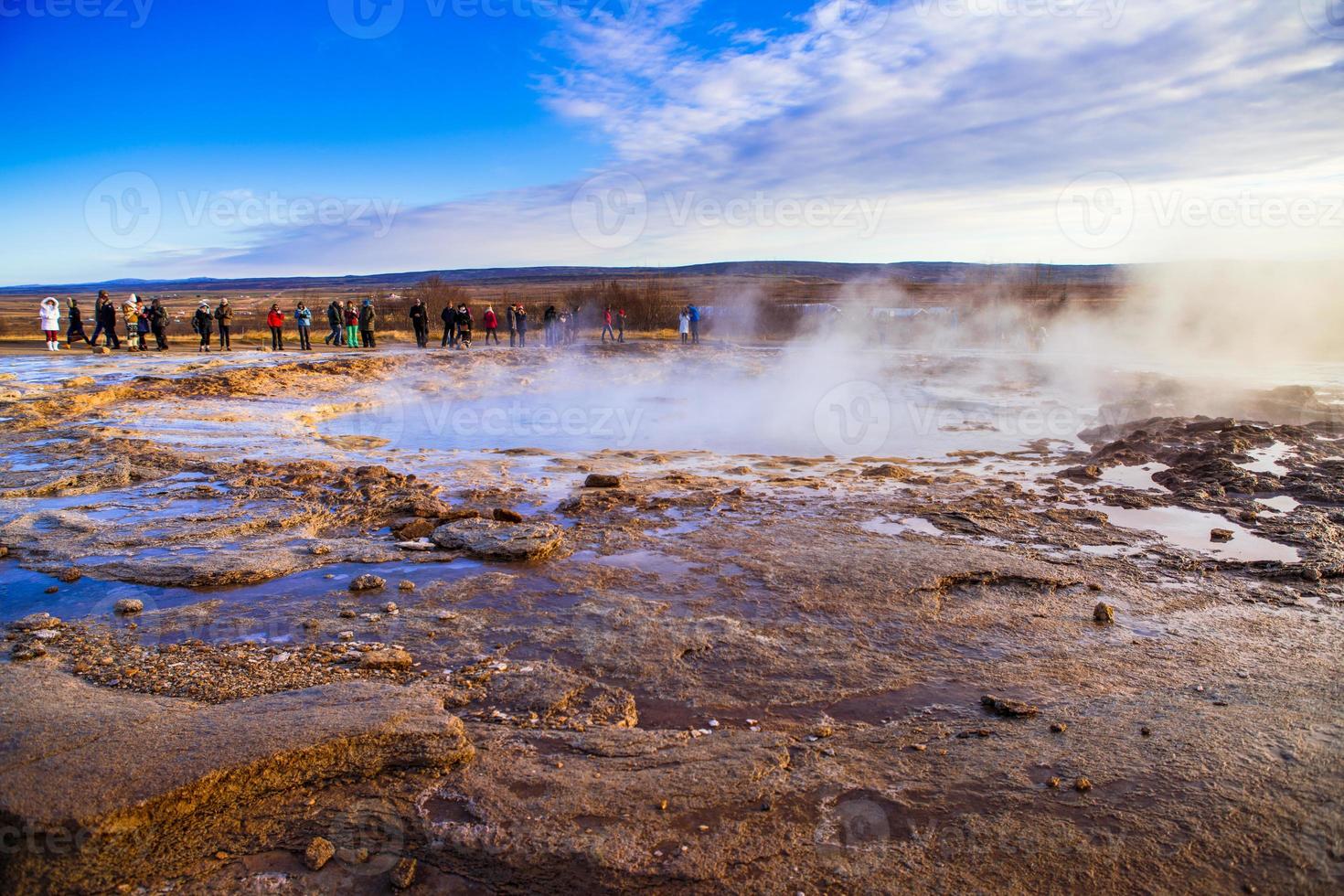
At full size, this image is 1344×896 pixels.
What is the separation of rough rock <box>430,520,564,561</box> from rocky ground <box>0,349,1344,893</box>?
3 centimetres

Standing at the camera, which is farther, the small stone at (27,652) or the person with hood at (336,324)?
the person with hood at (336,324)

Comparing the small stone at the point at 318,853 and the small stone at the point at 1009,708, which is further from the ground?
the small stone at the point at 318,853

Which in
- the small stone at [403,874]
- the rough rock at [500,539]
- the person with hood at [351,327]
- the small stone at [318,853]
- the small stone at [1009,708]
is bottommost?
the small stone at [1009,708]

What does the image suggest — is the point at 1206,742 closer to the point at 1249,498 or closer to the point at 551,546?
the point at 551,546

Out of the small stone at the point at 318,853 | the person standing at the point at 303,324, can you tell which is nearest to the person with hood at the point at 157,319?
→ the person standing at the point at 303,324

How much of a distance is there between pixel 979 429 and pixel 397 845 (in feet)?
37.0

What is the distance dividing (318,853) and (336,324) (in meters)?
22.9

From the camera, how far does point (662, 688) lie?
11.5 feet

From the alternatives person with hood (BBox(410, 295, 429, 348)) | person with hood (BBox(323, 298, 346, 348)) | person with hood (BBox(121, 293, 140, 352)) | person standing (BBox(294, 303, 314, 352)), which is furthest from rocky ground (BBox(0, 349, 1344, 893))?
person with hood (BBox(323, 298, 346, 348))

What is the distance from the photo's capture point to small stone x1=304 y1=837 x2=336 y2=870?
228cm

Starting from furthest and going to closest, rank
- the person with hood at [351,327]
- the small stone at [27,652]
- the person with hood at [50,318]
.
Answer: the person with hood at [351,327] → the person with hood at [50,318] → the small stone at [27,652]

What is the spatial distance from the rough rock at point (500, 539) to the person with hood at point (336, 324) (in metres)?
18.5

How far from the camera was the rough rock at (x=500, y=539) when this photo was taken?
531cm

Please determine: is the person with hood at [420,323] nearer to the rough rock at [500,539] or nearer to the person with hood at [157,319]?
the person with hood at [157,319]
